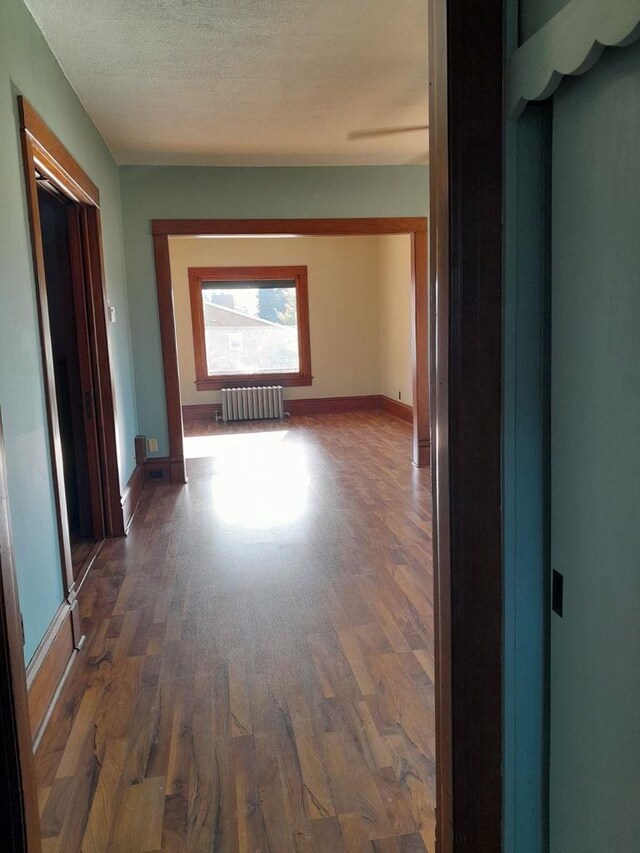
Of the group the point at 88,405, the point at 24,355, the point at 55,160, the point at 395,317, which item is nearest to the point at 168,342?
the point at 88,405

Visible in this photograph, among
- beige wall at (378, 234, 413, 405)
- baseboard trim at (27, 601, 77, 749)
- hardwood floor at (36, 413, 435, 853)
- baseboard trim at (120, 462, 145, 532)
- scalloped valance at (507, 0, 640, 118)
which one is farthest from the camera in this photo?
beige wall at (378, 234, 413, 405)

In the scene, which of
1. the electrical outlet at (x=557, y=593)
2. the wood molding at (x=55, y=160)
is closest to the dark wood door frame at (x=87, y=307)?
the wood molding at (x=55, y=160)

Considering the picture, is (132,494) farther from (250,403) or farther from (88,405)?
(250,403)

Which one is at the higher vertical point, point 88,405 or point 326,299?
point 326,299

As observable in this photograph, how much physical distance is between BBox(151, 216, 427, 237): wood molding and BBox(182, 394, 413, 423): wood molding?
336 cm

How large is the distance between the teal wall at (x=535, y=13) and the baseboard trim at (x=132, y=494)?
12.1ft

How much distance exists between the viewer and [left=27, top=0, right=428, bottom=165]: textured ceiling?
2637mm

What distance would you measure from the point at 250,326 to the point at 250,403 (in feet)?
3.81

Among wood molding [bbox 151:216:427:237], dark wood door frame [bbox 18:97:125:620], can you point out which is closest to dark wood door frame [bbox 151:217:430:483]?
wood molding [bbox 151:216:427:237]

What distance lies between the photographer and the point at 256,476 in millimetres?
5508

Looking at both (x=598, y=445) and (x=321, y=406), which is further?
(x=321, y=406)

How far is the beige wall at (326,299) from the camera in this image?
8469 millimetres

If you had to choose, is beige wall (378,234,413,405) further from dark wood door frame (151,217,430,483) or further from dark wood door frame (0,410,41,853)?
dark wood door frame (0,410,41,853)

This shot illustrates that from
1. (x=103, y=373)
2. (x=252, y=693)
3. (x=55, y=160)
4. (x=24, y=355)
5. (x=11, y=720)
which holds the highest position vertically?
(x=55, y=160)
